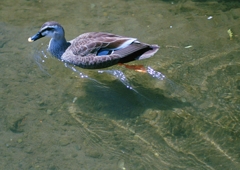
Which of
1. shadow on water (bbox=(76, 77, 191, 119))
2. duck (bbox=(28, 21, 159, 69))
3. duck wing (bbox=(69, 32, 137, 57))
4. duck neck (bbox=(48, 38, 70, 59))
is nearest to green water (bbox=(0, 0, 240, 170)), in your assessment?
shadow on water (bbox=(76, 77, 191, 119))

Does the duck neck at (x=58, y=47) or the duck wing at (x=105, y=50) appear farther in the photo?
the duck neck at (x=58, y=47)

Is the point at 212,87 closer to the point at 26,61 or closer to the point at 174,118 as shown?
the point at 174,118

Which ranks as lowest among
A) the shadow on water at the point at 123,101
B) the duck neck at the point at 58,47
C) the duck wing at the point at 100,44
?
the shadow on water at the point at 123,101

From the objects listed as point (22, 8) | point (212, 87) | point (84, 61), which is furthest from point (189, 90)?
point (22, 8)

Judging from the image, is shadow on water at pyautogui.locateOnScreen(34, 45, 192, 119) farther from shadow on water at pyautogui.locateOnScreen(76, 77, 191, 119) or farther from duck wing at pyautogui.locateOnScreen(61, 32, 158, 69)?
duck wing at pyautogui.locateOnScreen(61, 32, 158, 69)

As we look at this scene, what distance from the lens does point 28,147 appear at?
16.9ft

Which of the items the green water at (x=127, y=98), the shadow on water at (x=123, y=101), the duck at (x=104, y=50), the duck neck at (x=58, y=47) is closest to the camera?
the green water at (x=127, y=98)

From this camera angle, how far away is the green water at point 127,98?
5070 millimetres

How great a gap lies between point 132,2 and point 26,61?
273 centimetres

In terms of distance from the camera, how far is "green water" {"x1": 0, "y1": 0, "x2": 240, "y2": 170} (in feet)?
16.6

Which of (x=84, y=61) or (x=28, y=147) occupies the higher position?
(x=84, y=61)

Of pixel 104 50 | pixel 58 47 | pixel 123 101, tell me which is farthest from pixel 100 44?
pixel 123 101

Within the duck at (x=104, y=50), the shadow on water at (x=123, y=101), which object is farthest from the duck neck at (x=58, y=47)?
the shadow on water at (x=123, y=101)

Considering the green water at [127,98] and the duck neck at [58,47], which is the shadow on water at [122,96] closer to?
A: the green water at [127,98]
